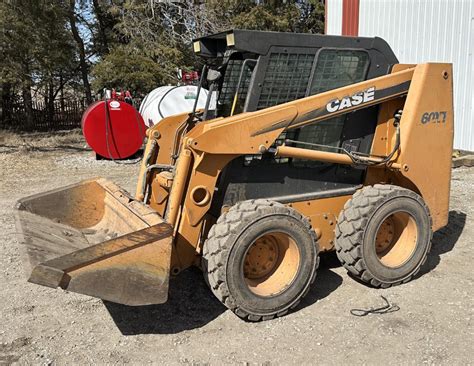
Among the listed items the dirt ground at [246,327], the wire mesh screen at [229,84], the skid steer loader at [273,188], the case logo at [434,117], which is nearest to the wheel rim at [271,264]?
the skid steer loader at [273,188]

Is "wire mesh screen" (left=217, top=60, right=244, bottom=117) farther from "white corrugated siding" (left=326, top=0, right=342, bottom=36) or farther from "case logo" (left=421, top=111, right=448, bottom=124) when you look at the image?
"white corrugated siding" (left=326, top=0, right=342, bottom=36)

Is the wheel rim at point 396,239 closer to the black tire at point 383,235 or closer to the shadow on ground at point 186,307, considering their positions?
the black tire at point 383,235

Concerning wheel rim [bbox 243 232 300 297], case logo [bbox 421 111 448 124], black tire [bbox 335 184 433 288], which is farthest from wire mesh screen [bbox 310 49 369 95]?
wheel rim [bbox 243 232 300 297]

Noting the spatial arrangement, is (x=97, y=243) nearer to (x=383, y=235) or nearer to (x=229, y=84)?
(x=229, y=84)

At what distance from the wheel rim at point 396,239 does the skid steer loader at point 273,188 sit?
→ 0.04 feet

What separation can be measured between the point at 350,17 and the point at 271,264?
34.2 ft

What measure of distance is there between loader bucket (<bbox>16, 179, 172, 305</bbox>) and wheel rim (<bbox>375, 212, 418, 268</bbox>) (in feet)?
6.42

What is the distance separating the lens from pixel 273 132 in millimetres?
3732

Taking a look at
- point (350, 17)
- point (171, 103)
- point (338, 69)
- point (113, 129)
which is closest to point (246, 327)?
point (338, 69)

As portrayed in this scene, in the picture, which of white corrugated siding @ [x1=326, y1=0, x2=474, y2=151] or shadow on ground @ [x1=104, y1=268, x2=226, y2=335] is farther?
white corrugated siding @ [x1=326, y1=0, x2=474, y2=151]

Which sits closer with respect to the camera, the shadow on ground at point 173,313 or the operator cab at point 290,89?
the shadow on ground at point 173,313

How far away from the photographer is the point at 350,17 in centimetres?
1282

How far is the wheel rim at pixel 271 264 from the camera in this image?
12.4 ft

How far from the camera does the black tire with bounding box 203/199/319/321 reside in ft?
11.5
